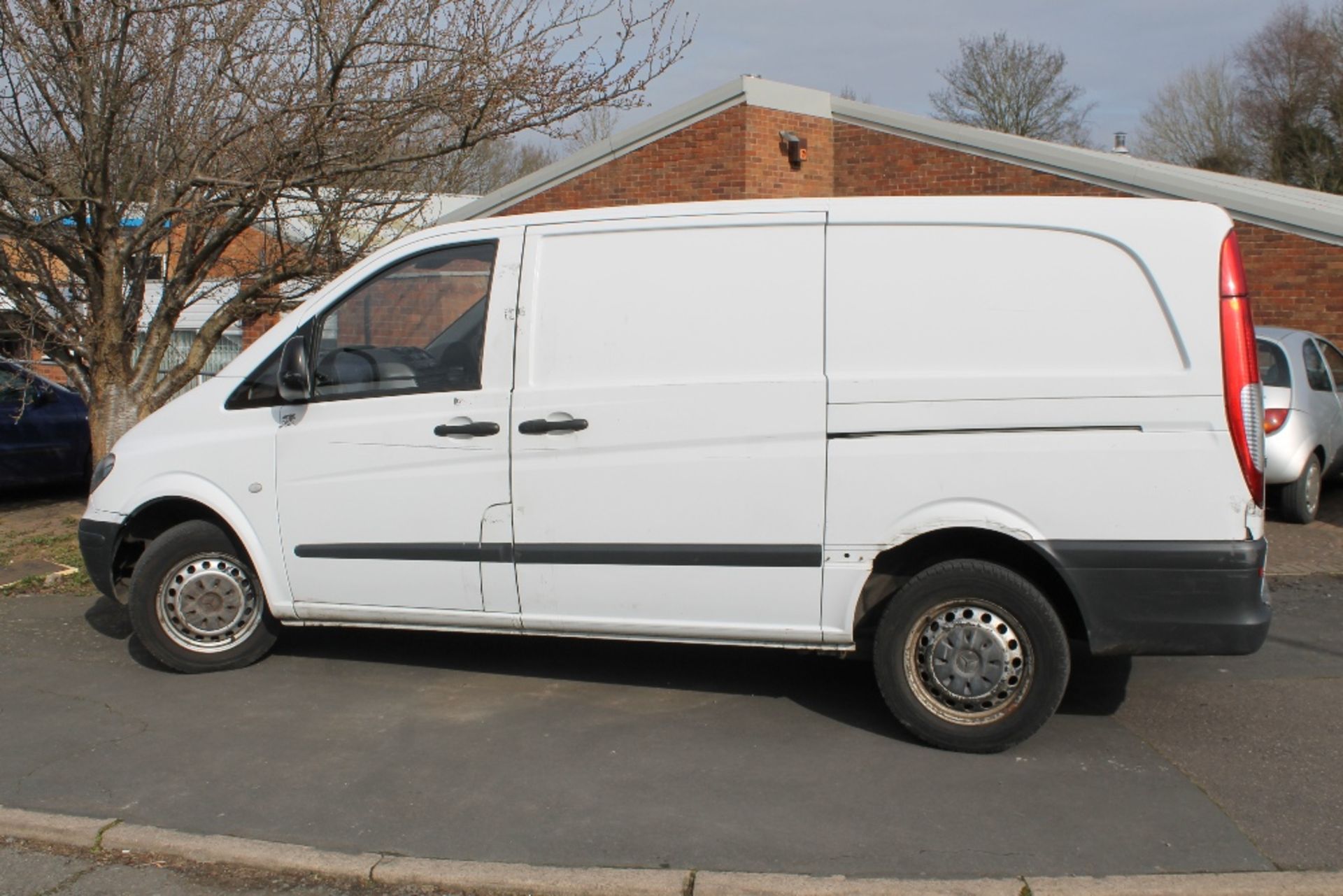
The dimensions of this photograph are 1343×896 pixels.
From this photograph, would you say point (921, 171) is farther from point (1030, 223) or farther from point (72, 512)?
point (1030, 223)

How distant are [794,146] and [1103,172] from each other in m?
3.71

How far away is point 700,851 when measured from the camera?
13.7 ft

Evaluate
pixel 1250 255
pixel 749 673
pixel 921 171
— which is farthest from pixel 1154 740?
pixel 921 171

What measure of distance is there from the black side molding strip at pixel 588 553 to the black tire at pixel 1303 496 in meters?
6.22

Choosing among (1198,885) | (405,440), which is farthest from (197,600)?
(1198,885)

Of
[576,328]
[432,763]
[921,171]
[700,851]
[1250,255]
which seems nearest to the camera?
[700,851]

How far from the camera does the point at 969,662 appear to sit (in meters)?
5.00

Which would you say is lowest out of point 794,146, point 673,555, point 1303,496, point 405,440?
point 1303,496

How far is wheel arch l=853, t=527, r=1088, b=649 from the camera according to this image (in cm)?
505

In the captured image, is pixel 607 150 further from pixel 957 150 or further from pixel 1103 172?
pixel 1103 172

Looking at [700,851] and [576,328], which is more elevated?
[576,328]

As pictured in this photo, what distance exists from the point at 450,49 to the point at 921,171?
9.02 m

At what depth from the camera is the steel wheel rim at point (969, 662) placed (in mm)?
4965

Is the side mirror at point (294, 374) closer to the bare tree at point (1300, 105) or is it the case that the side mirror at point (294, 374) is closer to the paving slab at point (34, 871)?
the paving slab at point (34, 871)
